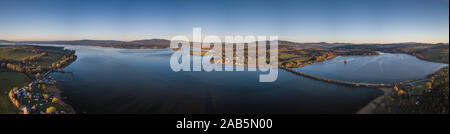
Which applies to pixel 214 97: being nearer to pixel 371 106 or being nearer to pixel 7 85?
pixel 371 106

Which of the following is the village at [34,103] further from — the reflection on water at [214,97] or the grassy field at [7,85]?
the reflection on water at [214,97]

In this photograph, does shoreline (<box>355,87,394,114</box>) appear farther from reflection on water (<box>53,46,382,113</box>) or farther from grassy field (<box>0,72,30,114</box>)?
grassy field (<box>0,72,30,114</box>)

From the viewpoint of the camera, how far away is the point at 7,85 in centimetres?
816

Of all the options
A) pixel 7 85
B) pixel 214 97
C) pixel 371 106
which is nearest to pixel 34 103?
pixel 7 85

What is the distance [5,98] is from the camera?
659 cm

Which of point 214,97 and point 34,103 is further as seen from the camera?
point 214,97

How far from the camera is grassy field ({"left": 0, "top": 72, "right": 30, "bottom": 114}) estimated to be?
5859 millimetres

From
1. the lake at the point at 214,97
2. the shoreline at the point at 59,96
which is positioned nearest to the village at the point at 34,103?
the shoreline at the point at 59,96

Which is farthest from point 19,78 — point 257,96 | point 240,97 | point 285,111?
point 285,111

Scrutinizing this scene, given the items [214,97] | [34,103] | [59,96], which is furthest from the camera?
[214,97]

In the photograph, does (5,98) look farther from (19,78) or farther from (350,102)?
(350,102)

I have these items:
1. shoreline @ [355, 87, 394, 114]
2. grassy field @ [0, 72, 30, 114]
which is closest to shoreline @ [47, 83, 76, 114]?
grassy field @ [0, 72, 30, 114]

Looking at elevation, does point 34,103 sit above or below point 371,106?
above
